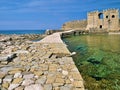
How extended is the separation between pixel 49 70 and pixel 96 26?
Answer: 39.1m

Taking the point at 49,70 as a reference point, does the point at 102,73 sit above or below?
below

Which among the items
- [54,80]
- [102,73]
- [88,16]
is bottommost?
[102,73]

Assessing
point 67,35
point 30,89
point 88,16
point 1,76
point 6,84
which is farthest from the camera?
point 88,16

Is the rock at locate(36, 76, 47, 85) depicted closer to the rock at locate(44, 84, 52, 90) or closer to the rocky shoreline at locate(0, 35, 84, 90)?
the rocky shoreline at locate(0, 35, 84, 90)

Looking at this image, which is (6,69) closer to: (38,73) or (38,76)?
(38,73)

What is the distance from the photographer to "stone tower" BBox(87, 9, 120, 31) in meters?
42.9

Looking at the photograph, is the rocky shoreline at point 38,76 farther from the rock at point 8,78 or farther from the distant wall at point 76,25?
the distant wall at point 76,25

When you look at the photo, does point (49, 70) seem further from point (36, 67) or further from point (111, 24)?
point (111, 24)

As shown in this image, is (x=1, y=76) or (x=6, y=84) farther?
(x=1, y=76)

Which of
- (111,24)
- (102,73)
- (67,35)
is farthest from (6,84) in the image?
(111,24)

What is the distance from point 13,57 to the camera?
9.59 metres

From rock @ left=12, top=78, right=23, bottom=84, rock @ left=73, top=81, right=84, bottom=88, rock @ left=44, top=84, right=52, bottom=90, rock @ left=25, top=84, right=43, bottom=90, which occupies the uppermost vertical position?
rock @ left=12, top=78, right=23, bottom=84

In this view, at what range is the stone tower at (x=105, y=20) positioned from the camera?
42906 millimetres

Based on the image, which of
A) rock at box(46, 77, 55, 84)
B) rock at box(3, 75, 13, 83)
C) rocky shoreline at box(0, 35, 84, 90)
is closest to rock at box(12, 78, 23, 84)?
rocky shoreline at box(0, 35, 84, 90)
